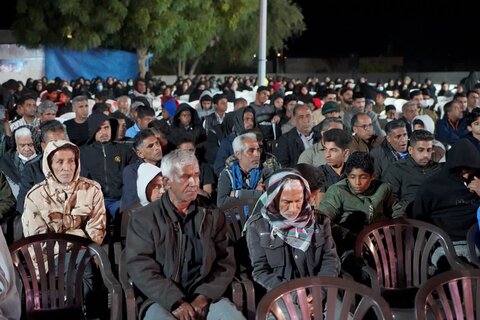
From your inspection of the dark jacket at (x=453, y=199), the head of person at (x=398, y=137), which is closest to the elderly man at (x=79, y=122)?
the head of person at (x=398, y=137)

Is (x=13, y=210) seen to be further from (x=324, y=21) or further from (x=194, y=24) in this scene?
(x=324, y=21)

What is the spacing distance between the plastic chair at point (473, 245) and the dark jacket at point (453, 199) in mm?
438

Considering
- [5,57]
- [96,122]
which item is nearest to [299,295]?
[96,122]

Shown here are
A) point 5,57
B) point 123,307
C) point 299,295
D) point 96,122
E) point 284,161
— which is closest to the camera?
point 299,295

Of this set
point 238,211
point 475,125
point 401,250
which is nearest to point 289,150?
point 475,125

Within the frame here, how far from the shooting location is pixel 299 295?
4094mm

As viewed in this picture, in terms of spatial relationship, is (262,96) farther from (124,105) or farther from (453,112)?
(453,112)

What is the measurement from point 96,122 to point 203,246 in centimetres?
366

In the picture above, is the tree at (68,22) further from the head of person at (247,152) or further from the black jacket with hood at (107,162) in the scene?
the head of person at (247,152)

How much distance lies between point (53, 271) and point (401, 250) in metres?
2.40

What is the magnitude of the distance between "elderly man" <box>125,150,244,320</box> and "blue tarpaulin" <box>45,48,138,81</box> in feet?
93.1

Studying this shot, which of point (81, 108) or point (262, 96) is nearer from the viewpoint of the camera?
point (81, 108)

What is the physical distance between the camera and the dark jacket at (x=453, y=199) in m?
5.76

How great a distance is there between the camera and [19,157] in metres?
7.38
